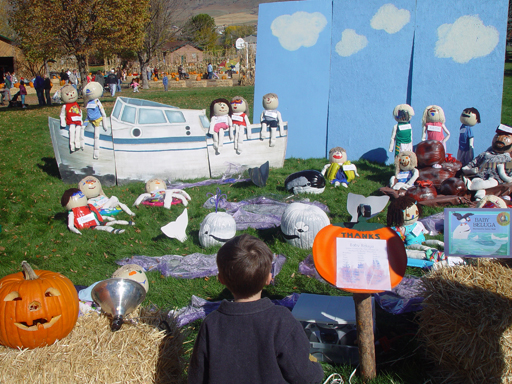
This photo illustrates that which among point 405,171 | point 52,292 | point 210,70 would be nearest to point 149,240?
point 52,292

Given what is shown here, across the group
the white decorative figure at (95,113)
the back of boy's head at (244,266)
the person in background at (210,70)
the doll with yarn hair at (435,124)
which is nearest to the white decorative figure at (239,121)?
the white decorative figure at (95,113)

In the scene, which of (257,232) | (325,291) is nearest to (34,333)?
(325,291)

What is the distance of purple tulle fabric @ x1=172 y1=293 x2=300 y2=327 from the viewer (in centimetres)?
409

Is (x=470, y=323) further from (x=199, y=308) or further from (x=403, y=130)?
(x=403, y=130)

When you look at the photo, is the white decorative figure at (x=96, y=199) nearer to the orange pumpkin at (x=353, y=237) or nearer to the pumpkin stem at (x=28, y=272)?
the pumpkin stem at (x=28, y=272)

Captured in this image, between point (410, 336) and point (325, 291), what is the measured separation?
1056mm

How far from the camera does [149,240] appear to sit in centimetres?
612

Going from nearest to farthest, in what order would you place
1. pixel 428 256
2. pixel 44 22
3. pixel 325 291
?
pixel 325 291
pixel 428 256
pixel 44 22

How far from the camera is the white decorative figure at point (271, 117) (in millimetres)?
9281

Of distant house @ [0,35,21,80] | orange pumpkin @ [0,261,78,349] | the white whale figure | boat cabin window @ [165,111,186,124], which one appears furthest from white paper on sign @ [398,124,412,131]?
distant house @ [0,35,21,80]

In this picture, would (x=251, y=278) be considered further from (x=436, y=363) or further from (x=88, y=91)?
(x=88, y=91)

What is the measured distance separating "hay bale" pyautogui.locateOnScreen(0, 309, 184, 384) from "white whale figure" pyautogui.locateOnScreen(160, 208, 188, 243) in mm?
2927

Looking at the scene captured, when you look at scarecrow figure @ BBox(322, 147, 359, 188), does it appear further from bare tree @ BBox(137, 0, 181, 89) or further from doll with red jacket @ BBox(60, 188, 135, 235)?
bare tree @ BBox(137, 0, 181, 89)

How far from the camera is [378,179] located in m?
8.85
